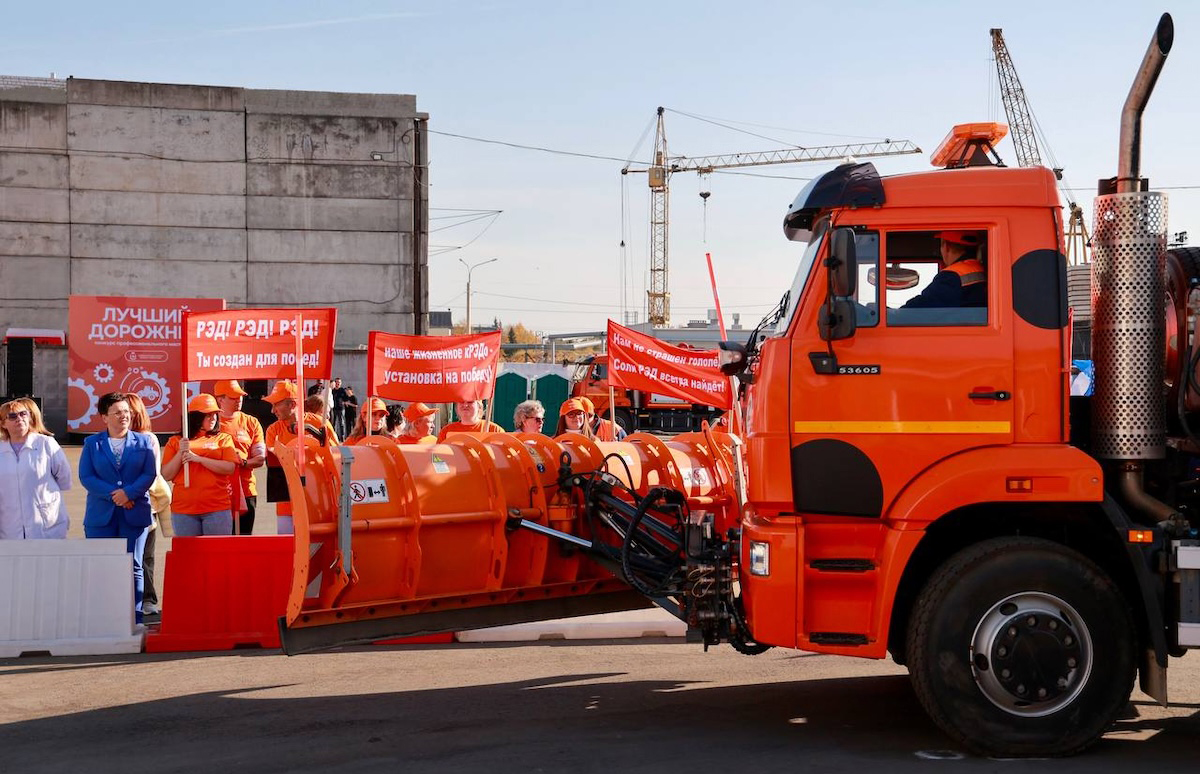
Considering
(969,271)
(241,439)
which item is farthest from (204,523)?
(969,271)

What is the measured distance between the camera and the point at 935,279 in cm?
630

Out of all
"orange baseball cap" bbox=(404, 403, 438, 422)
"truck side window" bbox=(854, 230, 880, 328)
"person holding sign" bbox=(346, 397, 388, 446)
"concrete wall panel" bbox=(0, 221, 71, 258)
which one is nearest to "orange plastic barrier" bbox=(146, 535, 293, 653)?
"person holding sign" bbox=(346, 397, 388, 446)

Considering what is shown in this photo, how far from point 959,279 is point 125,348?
50.5ft

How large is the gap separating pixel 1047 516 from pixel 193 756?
14.6 feet

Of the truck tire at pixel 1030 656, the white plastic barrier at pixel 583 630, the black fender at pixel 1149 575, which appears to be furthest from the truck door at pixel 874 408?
the white plastic barrier at pixel 583 630

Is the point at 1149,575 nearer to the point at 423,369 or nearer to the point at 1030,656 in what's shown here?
the point at 1030,656

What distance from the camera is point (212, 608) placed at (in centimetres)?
906

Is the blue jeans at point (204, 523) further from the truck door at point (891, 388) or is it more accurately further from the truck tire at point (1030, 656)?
the truck tire at point (1030, 656)

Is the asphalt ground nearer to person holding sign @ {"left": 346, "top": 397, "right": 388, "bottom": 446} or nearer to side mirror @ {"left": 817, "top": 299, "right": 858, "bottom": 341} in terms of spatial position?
side mirror @ {"left": 817, "top": 299, "right": 858, "bottom": 341}

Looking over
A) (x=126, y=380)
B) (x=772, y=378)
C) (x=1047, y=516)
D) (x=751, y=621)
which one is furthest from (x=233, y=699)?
(x=126, y=380)

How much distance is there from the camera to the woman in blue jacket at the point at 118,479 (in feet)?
31.5

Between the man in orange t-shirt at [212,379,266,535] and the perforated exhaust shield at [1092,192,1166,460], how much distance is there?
22.0 feet

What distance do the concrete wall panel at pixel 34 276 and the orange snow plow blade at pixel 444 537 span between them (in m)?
38.5

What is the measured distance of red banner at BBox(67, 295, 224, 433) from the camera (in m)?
18.1
